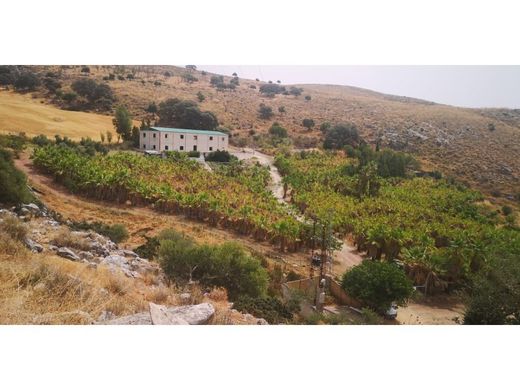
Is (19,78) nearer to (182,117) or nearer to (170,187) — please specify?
(170,187)

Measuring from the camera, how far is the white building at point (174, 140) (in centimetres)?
1565

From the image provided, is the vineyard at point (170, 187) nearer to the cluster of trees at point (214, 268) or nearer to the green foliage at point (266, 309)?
the cluster of trees at point (214, 268)

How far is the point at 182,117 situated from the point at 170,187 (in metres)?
3.95

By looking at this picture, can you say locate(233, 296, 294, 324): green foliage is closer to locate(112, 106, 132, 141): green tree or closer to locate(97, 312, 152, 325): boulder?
locate(97, 312, 152, 325): boulder

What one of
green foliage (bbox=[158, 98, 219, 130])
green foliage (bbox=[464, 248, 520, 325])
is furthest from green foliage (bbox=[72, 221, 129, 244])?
green foliage (bbox=[464, 248, 520, 325])

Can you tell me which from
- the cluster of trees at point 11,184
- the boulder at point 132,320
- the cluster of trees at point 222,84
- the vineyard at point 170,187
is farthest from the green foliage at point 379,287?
the cluster of trees at point 222,84

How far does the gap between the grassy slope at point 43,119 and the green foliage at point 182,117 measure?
2435 mm

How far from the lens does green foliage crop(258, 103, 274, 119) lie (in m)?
38.4

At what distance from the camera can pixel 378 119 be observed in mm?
40969

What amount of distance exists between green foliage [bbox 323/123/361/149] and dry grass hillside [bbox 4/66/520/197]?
1038 millimetres

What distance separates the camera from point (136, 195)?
47.6 ft

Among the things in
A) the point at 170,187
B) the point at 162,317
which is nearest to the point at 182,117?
the point at 170,187
